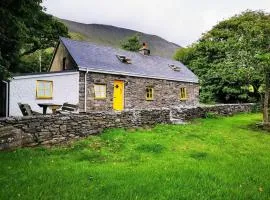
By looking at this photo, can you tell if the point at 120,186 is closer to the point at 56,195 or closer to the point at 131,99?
the point at 56,195

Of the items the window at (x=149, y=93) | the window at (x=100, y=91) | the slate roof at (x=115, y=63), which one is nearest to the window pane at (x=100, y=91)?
the window at (x=100, y=91)

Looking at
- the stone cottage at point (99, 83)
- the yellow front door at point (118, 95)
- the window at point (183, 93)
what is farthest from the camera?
the window at point (183, 93)

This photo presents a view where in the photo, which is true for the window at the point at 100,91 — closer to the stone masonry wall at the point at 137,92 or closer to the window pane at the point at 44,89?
the stone masonry wall at the point at 137,92

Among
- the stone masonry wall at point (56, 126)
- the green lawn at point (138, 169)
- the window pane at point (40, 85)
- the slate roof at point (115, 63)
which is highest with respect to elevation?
the slate roof at point (115, 63)

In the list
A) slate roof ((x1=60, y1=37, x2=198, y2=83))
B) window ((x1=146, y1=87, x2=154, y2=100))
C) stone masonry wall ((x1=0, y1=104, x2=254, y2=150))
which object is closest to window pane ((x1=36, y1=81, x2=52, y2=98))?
slate roof ((x1=60, y1=37, x2=198, y2=83))

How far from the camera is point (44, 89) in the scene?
2189cm

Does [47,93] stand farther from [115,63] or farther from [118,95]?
[115,63]

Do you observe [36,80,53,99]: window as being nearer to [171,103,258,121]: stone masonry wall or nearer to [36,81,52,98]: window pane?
[36,81,52,98]: window pane

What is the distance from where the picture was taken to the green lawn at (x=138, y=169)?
654 centimetres

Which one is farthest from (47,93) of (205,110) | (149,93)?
(205,110)

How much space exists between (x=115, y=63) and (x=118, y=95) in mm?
2773

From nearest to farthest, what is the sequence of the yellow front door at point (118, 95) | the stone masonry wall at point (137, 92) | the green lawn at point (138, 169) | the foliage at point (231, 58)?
the green lawn at point (138, 169)
the foliage at point (231, 58)
the stone masonry wall at point (137, 92)
the yellow front door at point (118, 95)

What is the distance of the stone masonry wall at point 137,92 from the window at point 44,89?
231 cm

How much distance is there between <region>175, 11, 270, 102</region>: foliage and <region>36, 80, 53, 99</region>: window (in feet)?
42.7
